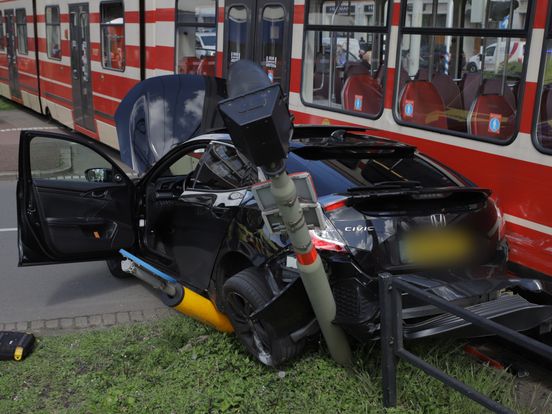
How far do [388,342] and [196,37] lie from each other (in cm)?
614

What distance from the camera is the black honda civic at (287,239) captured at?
148 inches

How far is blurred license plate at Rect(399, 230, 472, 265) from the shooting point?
3.89 m

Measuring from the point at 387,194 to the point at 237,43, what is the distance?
437 cm

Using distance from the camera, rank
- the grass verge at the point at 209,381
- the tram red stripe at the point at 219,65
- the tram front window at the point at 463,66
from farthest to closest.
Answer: the tram red stripe at the point at 219,65 → the tram front window at the point at 463,66 → the grass verge at the point at 209,381

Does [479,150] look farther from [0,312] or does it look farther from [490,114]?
[0,312]

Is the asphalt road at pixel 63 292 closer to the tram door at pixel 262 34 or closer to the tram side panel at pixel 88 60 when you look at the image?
the tram door at pixel 262 34

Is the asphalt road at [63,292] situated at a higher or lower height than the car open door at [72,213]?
lower

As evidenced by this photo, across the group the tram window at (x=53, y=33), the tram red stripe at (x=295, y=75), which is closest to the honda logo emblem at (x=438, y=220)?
the tram red stripe at (x=295, y=75)

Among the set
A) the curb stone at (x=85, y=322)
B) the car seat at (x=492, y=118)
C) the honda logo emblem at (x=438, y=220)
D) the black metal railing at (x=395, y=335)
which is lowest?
the curb stone at (x=85, y=322)

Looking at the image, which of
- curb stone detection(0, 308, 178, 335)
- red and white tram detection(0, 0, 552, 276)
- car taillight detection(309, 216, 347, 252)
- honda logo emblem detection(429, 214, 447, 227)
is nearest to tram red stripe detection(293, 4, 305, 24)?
red and white tram detection(0, 0, 552, 276)

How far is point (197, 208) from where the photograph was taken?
489 cm

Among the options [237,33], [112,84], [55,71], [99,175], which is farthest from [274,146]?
[55,71]

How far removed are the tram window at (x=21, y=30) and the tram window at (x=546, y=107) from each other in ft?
47.3

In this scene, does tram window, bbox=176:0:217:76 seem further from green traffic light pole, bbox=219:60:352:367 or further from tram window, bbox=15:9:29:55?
tram window, bbox=15:9:29:55
